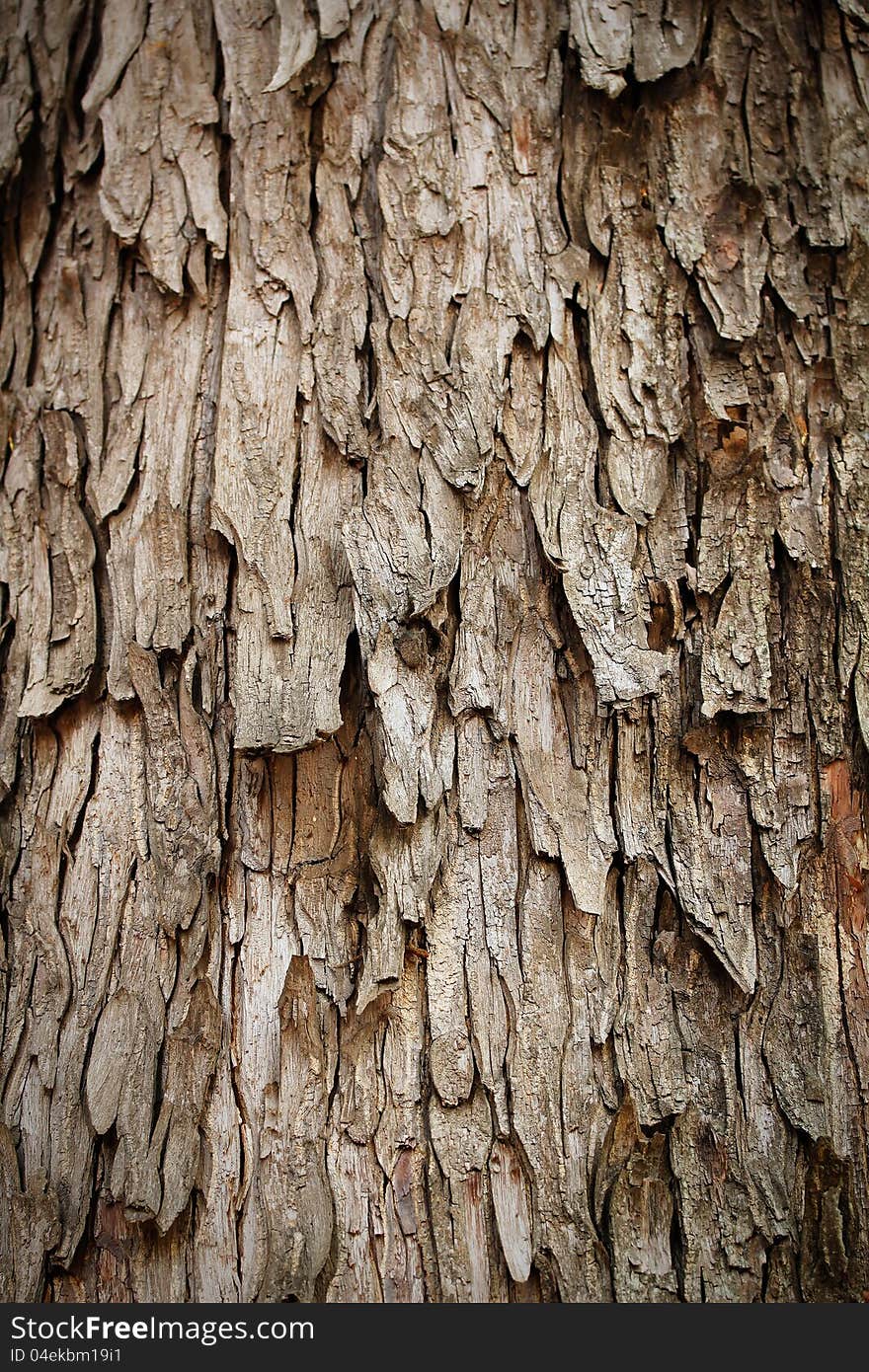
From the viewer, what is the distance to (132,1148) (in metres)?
1.45

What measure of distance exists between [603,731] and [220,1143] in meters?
0.84

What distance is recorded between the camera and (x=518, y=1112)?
1428 mm

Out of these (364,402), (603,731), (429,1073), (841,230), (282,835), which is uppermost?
(841,230)

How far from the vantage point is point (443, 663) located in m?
1.50

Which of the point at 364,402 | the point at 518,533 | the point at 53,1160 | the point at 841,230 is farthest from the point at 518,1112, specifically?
the point at 841,230

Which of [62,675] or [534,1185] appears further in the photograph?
[62,675]

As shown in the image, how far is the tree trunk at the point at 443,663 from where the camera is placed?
1435 mm

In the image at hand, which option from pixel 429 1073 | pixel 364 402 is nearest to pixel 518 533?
pixel 364 402

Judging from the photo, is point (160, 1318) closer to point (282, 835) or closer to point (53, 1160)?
point (53, 1160)

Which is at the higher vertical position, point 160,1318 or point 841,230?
point 841,230

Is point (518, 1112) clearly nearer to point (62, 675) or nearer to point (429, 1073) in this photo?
point (429, 1073)

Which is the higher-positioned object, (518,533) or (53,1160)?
(518,533)

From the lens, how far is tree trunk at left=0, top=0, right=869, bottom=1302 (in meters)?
1.43

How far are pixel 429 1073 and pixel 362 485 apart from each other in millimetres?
895
